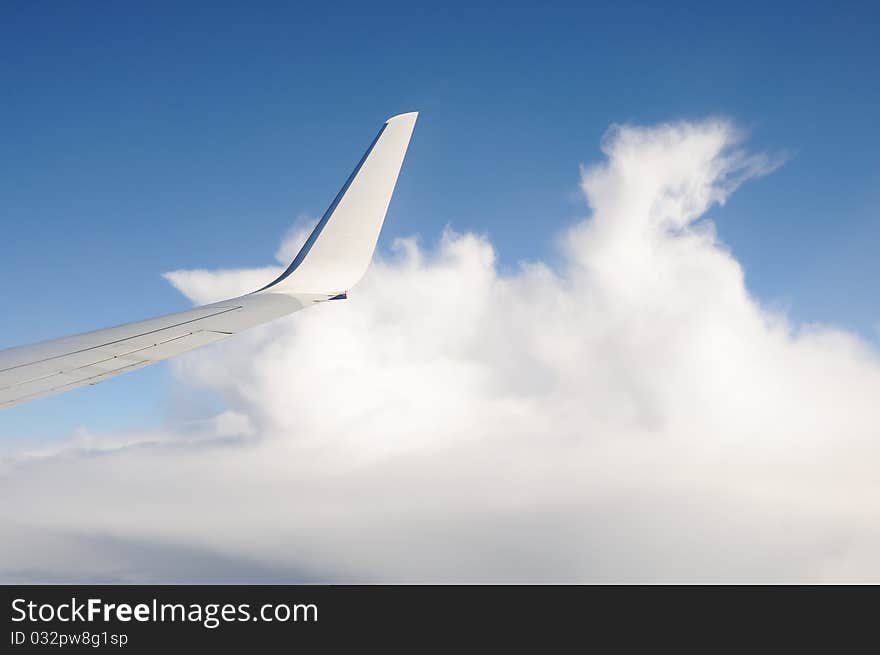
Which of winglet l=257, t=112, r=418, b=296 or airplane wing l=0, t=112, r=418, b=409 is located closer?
airplane wing l=0, t=112, r=418, b=409

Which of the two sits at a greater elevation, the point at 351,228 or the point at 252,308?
the point at 351,228

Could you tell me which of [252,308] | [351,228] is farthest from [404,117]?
[252,308]

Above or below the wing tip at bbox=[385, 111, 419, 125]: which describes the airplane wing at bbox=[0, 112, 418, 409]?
below

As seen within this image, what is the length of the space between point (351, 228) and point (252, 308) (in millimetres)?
2156

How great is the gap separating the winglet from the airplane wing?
16 mm

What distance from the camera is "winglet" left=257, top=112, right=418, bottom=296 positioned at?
Result: 8812 millimetres

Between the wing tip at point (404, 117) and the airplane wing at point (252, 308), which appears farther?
the wing tip at point (404, 117)

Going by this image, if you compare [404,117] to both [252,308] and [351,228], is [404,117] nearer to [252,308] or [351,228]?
[351,228]

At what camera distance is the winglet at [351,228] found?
28.9ft

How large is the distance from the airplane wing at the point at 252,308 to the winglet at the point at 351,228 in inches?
0.6

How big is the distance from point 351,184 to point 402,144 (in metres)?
1.09

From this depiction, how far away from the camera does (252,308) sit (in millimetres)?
7625
